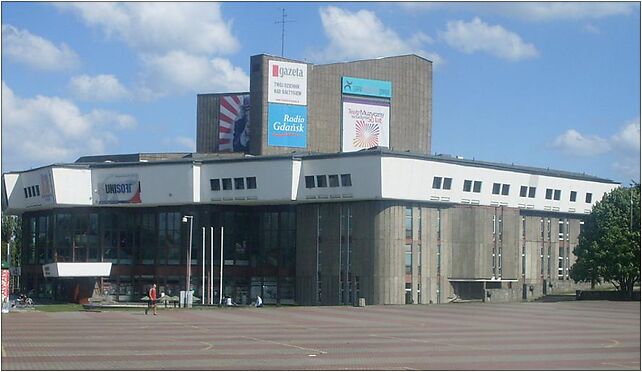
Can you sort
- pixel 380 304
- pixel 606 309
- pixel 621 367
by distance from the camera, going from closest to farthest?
pixel 621 367 → pixel 606 309 → pixel 380 304

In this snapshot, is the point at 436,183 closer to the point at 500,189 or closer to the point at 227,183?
the point at 500,189

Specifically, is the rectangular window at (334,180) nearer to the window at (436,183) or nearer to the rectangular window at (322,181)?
the rectangular window at (322,181)

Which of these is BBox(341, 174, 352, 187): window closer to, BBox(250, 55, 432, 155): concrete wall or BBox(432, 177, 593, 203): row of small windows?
BBox(432, 177, 593, 203): row of small windows

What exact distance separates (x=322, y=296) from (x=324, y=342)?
5571cm

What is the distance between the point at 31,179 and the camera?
105 m

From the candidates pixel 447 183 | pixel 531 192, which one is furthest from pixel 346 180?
pixel 531 192

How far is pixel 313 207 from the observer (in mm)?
93688

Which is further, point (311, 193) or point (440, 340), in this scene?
point (311, 193)

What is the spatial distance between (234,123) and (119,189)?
1558 cm

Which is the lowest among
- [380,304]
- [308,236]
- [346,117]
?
[380,304]

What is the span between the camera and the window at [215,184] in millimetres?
96375

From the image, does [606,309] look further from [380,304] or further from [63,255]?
[63,255]

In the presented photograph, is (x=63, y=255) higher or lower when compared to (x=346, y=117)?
lower

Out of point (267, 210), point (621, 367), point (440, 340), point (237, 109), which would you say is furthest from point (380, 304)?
point (621, 367)
